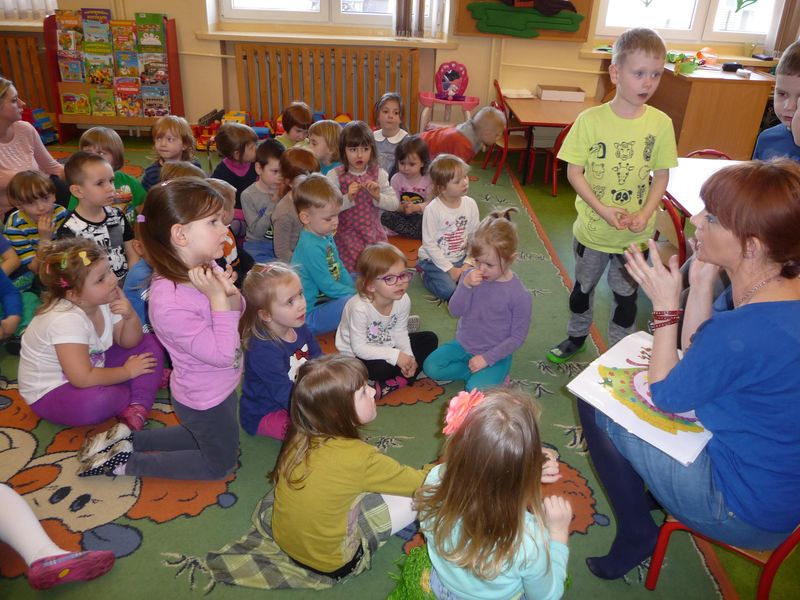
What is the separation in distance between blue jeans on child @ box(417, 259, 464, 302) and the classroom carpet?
0.64m

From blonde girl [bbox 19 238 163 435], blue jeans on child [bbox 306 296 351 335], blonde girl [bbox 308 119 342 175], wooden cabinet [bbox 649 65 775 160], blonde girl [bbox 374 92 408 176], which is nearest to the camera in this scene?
blonde girl [bbox 19 238 163 435]

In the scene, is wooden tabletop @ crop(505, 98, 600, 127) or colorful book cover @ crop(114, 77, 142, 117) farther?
colorful book cover @ crop(114, 77, 142, 117)

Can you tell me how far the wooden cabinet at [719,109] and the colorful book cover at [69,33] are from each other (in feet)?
18.6

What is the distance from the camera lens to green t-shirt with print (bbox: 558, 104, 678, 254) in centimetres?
256

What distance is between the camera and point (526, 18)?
5.99 meters

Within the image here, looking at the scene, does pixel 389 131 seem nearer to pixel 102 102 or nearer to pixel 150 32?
pixel 150 32

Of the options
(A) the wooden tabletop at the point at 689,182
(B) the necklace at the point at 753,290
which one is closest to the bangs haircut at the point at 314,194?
(A) the wooden tabletop at the point at 689,182

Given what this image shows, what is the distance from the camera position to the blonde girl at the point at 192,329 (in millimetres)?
1920

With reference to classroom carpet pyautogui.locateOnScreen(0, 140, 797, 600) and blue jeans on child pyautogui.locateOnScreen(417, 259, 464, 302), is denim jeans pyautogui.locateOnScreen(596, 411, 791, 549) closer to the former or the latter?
classroom carpet pyautogui.locateOnScreen(0, 140, 797, 600)

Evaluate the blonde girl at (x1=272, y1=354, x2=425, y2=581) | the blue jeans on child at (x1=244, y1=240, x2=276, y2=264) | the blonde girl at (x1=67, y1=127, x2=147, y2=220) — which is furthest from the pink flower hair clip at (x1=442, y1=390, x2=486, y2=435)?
the blonde girl at (x1=67, y1=127, x2=147, y2=220)

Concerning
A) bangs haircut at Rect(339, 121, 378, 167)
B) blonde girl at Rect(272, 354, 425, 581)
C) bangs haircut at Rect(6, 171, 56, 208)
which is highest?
bangs haircut at Rect(339, 121, 378, 167)

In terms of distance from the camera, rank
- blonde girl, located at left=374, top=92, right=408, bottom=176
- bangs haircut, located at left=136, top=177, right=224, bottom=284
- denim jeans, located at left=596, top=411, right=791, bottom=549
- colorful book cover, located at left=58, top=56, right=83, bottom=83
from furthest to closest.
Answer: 1. colorful book cover, located at left=58, top=56, right=83, bottom=83
2. blonde girl, located at left=374, top=92, right=408, bottom=176
3. bangs haircut, located at left=136, top=177, right=224, bottom=284
4. denim jeans, located at left=596, top=411, right=791, bottom=549

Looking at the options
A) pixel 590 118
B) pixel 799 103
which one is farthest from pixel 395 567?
pixel 799 103

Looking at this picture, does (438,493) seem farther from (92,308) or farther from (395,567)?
(92,308)
